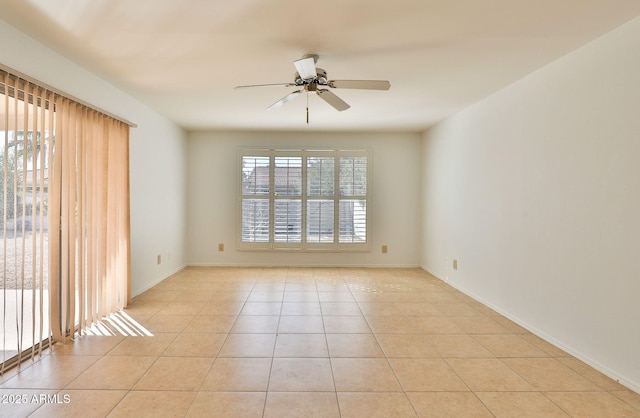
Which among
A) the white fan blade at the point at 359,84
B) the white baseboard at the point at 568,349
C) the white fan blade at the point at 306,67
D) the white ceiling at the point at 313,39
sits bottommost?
the white baseboard at the point at 568,349

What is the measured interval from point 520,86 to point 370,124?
6.94 ft

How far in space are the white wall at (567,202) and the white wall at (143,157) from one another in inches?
149

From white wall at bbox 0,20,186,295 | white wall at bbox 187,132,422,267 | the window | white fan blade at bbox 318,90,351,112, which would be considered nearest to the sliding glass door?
white wall at bbox 0,20,186,295

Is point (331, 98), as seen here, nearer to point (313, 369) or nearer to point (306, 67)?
point (306, 67)

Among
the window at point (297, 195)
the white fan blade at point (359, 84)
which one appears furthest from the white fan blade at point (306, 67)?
the window at point (297, 195)

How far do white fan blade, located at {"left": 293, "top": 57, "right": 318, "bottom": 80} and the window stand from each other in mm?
2991

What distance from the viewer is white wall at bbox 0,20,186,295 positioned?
7.63 ft

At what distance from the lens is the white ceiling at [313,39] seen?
6.40 ft

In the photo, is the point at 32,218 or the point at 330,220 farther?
the point at 330,220

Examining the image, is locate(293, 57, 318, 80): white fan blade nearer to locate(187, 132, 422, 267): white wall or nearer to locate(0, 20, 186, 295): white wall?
locate(0, 20, 186, 295): white wall

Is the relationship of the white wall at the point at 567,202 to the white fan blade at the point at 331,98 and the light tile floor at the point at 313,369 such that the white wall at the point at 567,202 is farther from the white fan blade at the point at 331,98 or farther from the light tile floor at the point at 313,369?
the white fan blade at the point at 331,98

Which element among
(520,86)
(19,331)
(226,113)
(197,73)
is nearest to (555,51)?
(520,86)

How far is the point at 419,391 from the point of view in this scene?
198 cm

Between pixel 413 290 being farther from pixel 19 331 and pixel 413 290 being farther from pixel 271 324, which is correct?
pixel 19 331
